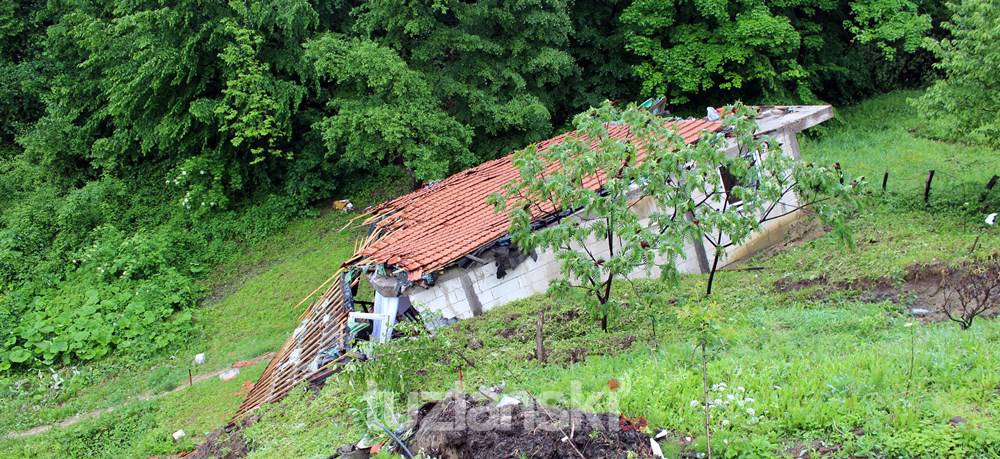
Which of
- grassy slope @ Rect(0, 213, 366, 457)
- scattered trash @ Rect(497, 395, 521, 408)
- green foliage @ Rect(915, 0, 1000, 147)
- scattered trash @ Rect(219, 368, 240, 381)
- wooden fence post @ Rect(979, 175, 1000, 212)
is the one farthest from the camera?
wooden fence post @ Rect(979, 175, 1000, 212)

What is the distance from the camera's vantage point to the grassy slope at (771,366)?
19.4 feet

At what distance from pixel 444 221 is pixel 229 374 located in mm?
4742

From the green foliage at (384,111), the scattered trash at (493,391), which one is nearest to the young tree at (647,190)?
the scattered trash at (493,391)

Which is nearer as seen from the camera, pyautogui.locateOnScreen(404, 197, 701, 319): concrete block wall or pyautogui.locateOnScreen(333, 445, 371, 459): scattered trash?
pyautogui.locateOnScreen(333, 445, 371, 459): scattered trash

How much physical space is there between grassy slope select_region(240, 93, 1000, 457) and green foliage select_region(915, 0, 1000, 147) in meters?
1.64

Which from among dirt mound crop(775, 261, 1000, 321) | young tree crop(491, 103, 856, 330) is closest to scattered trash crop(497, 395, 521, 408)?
young tree crop(491, 103, 856, 330)

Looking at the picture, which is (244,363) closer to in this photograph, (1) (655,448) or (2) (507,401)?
(2) (507,401)

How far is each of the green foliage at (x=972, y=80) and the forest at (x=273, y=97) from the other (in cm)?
33

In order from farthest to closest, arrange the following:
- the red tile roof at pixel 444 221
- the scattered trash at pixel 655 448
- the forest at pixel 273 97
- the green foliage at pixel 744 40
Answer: the green foliage at pixel 744 40, the forest at pixel 273 97, the red tile roof at pixel 444 221, the scattered trash at pixel 655 448

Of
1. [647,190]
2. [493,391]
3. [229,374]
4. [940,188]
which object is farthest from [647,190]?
A: [940,188]

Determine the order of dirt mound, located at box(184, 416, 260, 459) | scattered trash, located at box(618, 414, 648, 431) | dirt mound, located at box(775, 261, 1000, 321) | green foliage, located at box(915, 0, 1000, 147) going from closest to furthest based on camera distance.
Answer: scattered trash, located at box(618, 414, 648, 431), dirt mound, located at box(184, 416, 260, 459), dirt mound, located at box(775, 261, 1000, 321), green foliage, located at box(915, 0, 1000, 147)

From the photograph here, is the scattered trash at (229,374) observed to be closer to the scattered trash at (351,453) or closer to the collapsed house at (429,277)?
the collapsed house at (429,277)

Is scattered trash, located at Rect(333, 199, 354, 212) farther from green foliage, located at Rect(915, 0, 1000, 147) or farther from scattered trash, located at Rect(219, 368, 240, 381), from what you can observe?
green foliage, located at Rect(915, 0, 1000, 147)

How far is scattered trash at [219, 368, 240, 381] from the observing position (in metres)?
13.2
